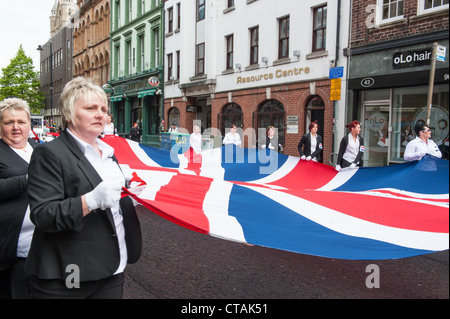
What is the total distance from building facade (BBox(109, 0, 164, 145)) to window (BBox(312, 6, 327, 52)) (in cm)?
1619

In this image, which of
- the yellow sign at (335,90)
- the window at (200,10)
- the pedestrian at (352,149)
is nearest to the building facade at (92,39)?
the window at (200,10)

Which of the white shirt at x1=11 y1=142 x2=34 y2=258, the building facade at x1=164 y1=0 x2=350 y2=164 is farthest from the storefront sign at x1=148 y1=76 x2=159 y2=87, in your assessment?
the white shirt at x1=11 y1=142 x2=34 y2=258

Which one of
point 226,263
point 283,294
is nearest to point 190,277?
point 226,263

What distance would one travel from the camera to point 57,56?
206 feet

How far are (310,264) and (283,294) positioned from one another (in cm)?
105

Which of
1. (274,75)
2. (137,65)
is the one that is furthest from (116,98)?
(274,75)

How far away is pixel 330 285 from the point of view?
409 centimetres

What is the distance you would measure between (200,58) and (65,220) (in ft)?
83.1

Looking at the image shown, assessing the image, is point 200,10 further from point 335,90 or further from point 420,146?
point 420,146

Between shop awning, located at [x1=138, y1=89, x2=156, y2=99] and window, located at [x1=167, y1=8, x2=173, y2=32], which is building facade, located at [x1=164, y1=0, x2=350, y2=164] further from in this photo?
shop awning, located at [x1=138, y1=89, x2=156, y2=99]

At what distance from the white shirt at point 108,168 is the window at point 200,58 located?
79.4ft

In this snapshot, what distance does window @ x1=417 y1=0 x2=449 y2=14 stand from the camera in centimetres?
1252

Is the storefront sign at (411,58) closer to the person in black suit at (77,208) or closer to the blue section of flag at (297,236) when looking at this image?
the blue section of flag at (297,236)

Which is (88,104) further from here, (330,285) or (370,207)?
(330,285)
